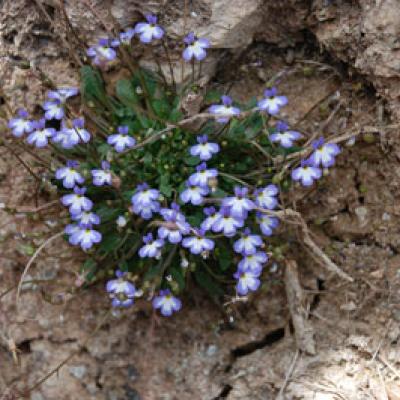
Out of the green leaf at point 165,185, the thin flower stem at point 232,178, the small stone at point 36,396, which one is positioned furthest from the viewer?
the small stone at point 36,396

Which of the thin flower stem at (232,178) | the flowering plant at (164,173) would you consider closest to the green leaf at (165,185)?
the flowering plant at (164,173)

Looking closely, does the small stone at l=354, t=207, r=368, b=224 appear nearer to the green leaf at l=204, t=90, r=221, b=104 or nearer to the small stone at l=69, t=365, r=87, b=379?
the green leaf at l=204, t=90, r=221, b=104

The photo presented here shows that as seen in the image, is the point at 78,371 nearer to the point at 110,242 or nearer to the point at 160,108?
the point at 110,242

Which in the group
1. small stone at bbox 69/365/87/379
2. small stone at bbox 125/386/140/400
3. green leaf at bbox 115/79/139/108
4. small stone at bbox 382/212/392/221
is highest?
green leaf at bbox 115/79/139/108

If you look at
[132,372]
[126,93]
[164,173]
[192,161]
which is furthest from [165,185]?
[132,372]

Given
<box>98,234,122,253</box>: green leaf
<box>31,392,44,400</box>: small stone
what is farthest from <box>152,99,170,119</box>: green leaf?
<box>31,392,44,400</box>: small stone

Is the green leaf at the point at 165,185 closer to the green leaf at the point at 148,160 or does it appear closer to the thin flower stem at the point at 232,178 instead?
the green leaf at the point at 148,160
